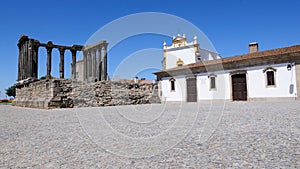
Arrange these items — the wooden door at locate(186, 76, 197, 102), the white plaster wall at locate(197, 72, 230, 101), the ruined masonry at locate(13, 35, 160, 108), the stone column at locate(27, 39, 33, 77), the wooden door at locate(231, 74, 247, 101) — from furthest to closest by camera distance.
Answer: the wooden door at locate(186, 76, 197, 102) < the white plaster wall at locate(197, 72, 230, 101) < the stone column at locate(27, 39, 33, 77) < the wooden door at locate(231, 74, 247, 101) < the ruined masonry at locate(13, 35, 160, 108)

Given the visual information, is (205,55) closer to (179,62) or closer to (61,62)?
(179,62)

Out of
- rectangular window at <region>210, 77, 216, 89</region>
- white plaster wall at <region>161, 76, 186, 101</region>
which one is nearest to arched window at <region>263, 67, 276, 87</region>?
rectangular window at <region>210, 77, 216, 89</region>

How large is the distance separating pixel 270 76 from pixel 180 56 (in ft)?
47.0

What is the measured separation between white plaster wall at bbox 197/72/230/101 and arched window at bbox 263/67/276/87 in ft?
9.35

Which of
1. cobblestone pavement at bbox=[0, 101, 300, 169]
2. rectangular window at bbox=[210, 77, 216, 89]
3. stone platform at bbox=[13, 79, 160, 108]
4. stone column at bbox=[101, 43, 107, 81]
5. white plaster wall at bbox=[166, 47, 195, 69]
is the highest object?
white plaster wall at bbox=[166, 47, 195, 69]

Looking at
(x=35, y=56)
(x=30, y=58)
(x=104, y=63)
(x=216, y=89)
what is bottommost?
(x=216, y=89)

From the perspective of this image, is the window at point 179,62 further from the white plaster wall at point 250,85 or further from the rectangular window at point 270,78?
the rectangular window at point 270,78

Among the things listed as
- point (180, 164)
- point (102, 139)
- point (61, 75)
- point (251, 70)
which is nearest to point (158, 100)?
point (251, 70)

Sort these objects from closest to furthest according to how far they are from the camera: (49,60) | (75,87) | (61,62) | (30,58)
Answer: (75,87), (30,58), (49,60), (61,62)

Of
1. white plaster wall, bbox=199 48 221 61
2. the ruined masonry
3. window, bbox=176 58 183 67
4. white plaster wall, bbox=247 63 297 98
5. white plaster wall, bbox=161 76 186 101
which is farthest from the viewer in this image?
white plaster wall, bbox=199 48 221 61

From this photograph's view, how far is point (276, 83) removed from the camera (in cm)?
1516

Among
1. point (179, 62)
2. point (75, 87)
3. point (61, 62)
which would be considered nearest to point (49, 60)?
point (61, 62)

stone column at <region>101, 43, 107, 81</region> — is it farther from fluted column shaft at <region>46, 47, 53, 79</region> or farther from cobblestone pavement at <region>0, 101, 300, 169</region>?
cobblestone pavement at <region>0, 101, 300, 169</region>

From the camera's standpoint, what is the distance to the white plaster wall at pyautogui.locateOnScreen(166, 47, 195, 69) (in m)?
28.1
